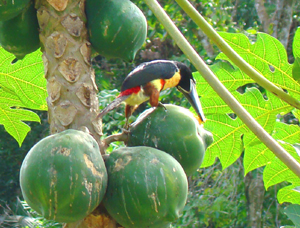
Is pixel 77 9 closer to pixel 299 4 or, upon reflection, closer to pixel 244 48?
pixel 244 48

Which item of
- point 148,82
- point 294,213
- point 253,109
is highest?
point 148,82

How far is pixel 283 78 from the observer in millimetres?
1688

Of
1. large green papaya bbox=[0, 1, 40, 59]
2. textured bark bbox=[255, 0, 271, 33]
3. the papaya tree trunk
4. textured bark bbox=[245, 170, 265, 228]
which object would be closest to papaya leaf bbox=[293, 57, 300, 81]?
the papaya tree trunk

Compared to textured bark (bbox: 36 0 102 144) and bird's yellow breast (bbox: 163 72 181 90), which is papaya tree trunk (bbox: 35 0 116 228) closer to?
textured bark (bbox: 36 0 102 144)

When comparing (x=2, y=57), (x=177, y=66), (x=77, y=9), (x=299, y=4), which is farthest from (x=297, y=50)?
(x=299, y=4)

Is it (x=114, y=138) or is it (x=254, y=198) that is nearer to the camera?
(x=114, y=138)

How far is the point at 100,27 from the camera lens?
1.11 m

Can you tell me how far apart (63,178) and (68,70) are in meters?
0.30

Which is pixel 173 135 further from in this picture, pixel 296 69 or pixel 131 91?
pixel 296 69

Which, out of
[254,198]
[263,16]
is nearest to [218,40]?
[254,198]

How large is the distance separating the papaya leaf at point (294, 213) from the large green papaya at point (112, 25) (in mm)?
973

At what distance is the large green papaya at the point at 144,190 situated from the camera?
0.96m

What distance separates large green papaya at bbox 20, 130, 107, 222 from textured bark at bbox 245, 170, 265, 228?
3.77 m

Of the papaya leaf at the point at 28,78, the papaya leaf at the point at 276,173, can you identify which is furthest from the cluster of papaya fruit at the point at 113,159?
the papaya leaf at the point at 276,173
